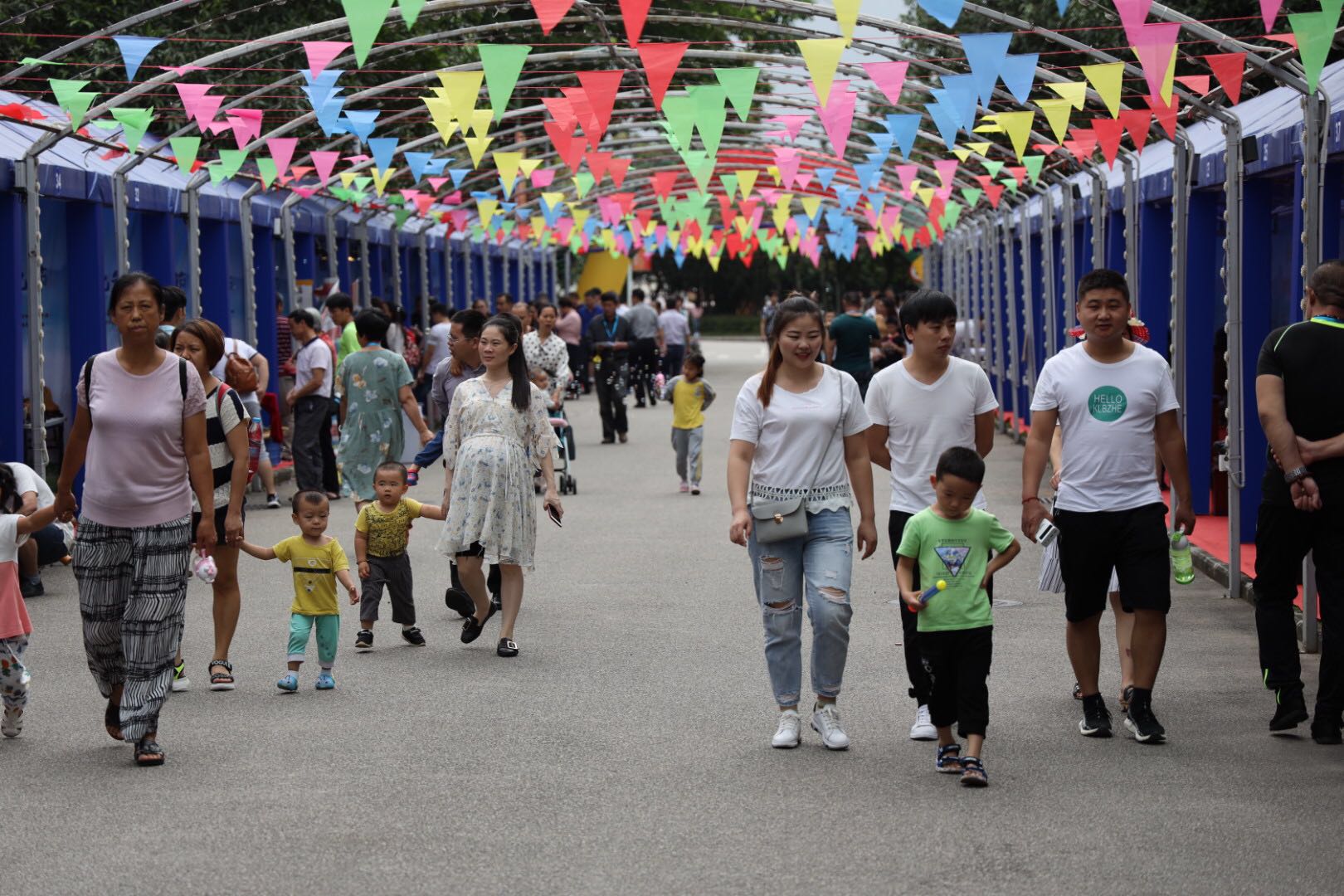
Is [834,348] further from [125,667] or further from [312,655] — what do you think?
[125,667]

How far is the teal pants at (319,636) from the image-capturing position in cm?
789

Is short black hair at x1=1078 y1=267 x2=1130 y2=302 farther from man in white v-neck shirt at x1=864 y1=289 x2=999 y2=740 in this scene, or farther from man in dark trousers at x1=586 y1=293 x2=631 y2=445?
man in dark trousers at x1=586 y1=293 x2=631 y2=445

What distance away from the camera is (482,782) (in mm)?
6215

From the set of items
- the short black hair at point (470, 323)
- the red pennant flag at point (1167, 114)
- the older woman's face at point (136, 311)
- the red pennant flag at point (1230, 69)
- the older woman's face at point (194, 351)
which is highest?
the red pennant flag at point (1230, 69)

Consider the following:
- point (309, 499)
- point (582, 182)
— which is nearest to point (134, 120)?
point (309, 499)

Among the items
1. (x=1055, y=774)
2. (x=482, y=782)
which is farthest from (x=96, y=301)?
(x=1055, y=774)

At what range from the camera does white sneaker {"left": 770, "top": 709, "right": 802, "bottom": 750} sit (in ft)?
22.1

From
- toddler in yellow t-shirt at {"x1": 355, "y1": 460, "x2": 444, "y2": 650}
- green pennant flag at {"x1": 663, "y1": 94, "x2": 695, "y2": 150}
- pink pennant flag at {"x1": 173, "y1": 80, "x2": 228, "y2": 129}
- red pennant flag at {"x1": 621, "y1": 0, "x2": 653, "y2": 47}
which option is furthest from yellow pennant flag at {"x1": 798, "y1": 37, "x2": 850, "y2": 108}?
pink pennant flag at {"x1": 173, "y1": 80, "x2": 228, "y2": 129}

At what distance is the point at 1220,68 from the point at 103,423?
6478mm

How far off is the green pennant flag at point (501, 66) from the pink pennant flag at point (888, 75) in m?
2.14

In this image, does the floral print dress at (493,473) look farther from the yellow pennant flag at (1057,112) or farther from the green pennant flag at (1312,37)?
the yellow pennant flag at (1057,112)

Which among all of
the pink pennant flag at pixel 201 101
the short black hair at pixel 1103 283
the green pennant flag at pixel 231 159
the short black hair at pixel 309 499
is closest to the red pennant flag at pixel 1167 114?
the short black hair at pixel 1103 283

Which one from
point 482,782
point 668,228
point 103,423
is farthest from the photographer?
point 668,228

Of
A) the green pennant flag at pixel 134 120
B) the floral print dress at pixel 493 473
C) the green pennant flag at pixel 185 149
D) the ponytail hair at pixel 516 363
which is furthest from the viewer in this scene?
the green pennant flag at pixel 185 149
